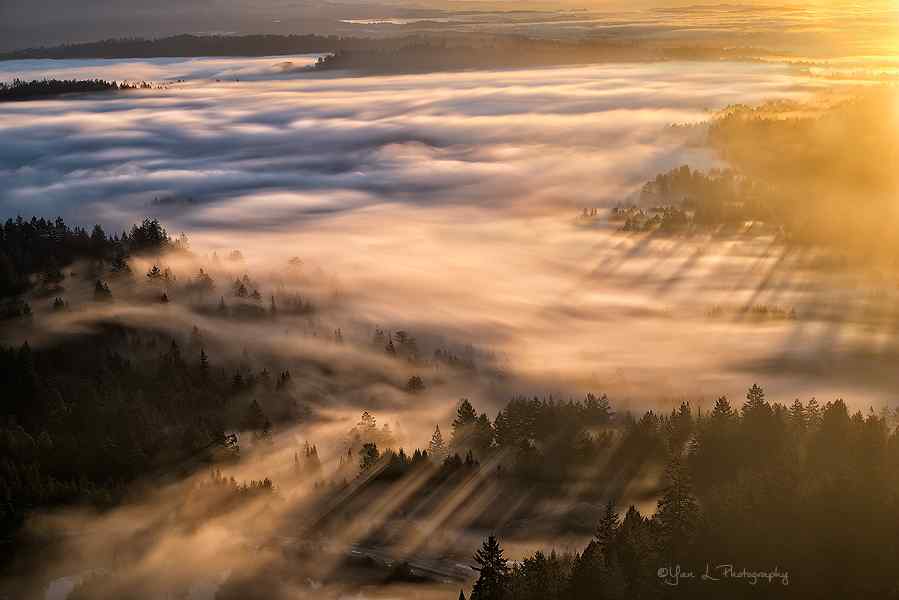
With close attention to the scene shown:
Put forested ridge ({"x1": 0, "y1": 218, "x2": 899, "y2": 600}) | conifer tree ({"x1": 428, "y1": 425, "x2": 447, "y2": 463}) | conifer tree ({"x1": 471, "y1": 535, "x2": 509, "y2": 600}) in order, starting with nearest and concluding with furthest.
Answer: conifer tree ({"x1": 471, "y1": 535, "x2": 509, "y2": 600})
forested ridge ({"x1": 0, "y1": 218, "x2": 899, "y2": 600})
conifer tree ({"x1": 428, "y1": 425, "x2": 447, "y2": 463})

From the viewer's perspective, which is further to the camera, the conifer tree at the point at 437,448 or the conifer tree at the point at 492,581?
the conifer tree at the point at 437,448

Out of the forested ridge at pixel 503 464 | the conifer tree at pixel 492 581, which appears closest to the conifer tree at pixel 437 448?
the forested ridge at pixel 503 464

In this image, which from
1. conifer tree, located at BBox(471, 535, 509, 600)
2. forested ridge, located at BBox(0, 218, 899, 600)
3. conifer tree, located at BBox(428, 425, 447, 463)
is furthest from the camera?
conifer tree, located at BBox(428, 425, 447, 463)

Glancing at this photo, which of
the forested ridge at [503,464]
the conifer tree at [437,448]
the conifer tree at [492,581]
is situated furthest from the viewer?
the conifer tree at [437,448]

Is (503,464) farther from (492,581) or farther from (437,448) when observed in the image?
(492,581)

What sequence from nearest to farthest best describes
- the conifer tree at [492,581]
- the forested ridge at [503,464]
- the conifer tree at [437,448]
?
1. the conifer tree at [492,581]
2. the forested ridge at [503,464]
3. the conifer tree at [437,448]

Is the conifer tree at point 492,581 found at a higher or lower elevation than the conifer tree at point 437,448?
higher

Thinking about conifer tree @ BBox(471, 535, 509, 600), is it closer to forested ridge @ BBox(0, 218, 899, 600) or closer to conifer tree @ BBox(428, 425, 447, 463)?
forested ridge @ BBox(0, 218, 899, 600)

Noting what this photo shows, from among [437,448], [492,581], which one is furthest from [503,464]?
[492,581]

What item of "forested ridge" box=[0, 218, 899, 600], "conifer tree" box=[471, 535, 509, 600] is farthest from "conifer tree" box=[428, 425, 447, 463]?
"conifer tree" box=[471, 535, 509, 600]

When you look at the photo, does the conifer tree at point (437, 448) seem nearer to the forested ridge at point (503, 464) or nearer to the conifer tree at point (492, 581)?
the forested ridge at point (503, 464)

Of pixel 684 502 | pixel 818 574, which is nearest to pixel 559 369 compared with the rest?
pixel 684 502
